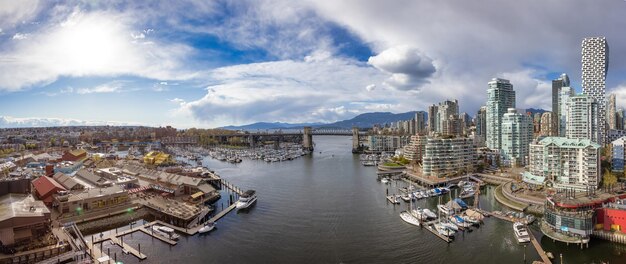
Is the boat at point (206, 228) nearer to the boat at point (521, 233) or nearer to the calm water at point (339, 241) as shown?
the calm water at point (339, 241)

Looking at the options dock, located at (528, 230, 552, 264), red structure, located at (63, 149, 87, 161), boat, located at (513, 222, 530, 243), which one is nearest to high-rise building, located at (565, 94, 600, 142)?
boat, located at (513, 222, 530, 243)

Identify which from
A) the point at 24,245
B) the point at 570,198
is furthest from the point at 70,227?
the point at 570,198

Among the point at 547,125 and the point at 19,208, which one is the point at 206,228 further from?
the point at 547,125

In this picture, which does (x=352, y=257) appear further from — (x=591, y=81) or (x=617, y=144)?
(x=591, y=81)

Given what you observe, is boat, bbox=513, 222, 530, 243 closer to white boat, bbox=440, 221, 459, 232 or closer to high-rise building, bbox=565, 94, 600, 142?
white boat, bbox=440, 221, 459, 232

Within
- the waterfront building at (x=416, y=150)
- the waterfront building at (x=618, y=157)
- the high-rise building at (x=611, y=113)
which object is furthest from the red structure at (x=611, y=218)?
the high-rise building at (x=611, y=113)

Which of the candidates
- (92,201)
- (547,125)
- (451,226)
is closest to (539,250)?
(451,226)
